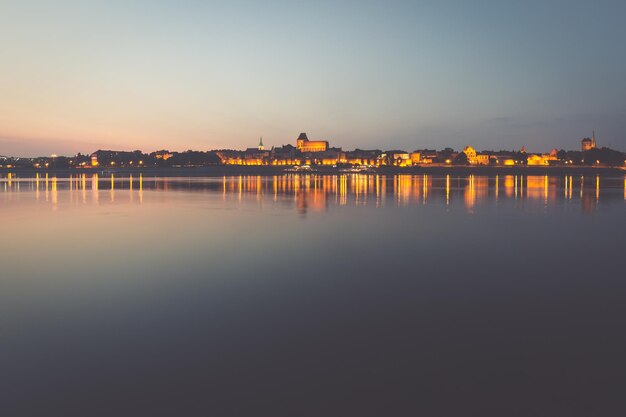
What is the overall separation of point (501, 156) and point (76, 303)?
193 meters

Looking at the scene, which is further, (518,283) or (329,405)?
(518,283)

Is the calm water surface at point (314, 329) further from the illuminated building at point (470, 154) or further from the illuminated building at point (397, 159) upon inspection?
the illuminated building at point (470, 154)

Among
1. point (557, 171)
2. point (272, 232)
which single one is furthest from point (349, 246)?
point (557, 171)

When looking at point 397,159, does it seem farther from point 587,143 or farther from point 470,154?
point 587,143

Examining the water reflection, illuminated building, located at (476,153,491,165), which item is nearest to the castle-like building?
illuminated building, located at (476,153,491,165)

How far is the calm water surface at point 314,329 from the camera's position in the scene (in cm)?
430

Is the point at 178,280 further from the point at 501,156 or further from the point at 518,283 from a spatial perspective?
the point at 501,156

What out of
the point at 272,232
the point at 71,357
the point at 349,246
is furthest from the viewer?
the point at 272,232

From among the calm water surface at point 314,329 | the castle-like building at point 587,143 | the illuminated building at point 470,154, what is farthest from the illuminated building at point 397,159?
the calm water surface at point 314,329

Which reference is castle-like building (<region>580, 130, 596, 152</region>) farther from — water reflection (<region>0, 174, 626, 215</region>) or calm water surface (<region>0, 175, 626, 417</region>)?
calm water surface (<region>0, 175, 626, 417</region>)

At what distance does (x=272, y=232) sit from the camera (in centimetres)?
1524

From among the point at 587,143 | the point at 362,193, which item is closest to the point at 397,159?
the point at 587,143

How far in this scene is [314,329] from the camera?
593cm

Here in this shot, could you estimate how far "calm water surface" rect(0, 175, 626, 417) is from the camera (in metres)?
4.30
